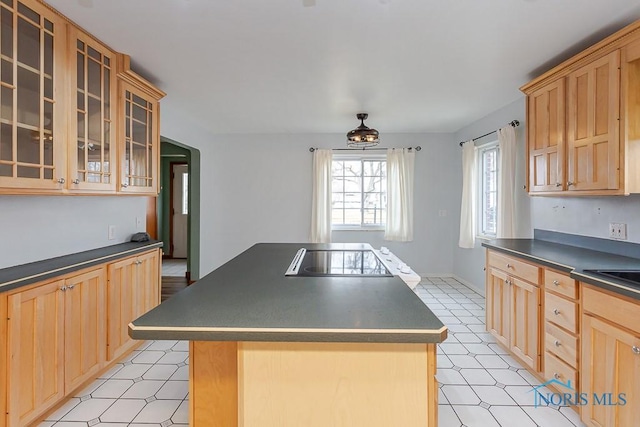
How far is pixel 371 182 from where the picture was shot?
563 cm

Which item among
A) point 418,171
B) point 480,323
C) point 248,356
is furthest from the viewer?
point 418,171

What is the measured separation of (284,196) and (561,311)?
4.12 m

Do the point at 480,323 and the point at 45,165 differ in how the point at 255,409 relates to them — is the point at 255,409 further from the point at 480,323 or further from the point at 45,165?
the point at 480,323

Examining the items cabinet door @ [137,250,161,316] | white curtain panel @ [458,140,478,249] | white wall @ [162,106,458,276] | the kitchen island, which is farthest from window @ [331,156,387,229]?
the kitchen island

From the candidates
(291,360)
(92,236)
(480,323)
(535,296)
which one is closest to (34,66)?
(92,236)

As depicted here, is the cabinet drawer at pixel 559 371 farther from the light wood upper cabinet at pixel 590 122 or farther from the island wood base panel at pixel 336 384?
the island wood base panel at pixel 336 384

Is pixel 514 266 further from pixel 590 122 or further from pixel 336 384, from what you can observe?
pixel 336 384

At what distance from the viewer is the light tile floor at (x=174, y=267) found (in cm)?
596

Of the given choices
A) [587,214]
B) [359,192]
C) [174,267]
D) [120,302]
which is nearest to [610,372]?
[587,214]

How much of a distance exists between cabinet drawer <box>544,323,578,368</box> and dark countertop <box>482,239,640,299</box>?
39 cm

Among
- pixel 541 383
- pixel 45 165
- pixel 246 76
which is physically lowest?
pixel 541 383

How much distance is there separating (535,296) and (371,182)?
3.54 m

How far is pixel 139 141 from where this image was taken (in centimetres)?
281

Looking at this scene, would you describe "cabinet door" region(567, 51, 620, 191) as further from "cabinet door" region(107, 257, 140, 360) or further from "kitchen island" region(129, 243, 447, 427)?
"cabinet door" region(107, 257, 140, 360)
